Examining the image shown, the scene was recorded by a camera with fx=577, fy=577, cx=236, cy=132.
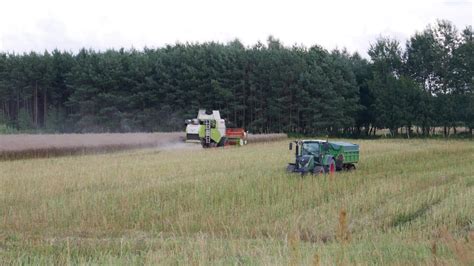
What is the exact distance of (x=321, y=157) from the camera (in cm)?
A: 1859

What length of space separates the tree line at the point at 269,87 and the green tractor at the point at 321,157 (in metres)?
35.3

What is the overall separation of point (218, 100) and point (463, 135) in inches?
932

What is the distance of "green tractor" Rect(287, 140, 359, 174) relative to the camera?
17.8m

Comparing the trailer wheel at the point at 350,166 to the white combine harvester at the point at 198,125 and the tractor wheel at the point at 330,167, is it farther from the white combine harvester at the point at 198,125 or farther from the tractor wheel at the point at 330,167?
the white combine harvester at the point at 198,125

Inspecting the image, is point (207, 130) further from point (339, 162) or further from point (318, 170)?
point (318, 170)

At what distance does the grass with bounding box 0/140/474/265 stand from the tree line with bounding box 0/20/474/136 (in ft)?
119

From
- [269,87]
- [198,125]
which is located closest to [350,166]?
[198,125]

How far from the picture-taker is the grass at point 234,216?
24.5ft

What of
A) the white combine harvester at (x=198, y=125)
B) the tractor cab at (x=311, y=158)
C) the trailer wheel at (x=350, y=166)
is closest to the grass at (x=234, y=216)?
the tractor cab at (x=311, y=158)

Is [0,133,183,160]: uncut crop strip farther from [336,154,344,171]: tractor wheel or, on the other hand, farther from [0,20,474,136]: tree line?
[0,20,474,136]: tree line

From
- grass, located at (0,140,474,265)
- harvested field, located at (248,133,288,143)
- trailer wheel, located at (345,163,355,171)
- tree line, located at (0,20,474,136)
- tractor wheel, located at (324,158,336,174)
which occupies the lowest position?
grass, located at (0,140,474,265)

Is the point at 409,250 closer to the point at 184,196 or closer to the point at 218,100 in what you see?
the point at 184,196

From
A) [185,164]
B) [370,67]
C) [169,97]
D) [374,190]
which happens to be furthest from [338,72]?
[374,190]

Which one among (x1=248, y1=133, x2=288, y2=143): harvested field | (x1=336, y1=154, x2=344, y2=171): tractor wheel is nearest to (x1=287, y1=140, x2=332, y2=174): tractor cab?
(x1=336, y1=154, x2=344, y2=171): tractor wheel
